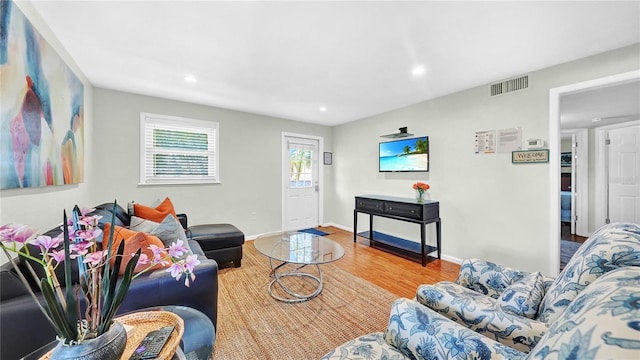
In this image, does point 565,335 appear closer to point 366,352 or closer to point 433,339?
point 433,339

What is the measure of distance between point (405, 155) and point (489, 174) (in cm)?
119

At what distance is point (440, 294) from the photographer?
4.22 feet

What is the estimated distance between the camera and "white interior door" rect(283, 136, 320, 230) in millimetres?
4824

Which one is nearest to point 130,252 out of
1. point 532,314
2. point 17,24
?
point 17,24

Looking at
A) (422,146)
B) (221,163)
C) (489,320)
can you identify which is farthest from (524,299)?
(221,163)

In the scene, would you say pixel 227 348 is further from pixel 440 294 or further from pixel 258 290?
pixel 440 294

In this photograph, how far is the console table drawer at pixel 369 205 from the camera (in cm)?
369

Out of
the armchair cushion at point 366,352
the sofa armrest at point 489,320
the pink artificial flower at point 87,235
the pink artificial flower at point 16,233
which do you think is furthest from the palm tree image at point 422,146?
the pink artificial flower at point 16,233

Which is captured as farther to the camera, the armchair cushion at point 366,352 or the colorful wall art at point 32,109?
the colorful wall art at point 32,109

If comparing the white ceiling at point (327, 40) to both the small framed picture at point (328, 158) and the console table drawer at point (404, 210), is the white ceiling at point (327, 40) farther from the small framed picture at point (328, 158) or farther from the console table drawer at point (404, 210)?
the small framed picture at point (328, 158)

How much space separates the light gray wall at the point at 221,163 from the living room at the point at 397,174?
0.01 m

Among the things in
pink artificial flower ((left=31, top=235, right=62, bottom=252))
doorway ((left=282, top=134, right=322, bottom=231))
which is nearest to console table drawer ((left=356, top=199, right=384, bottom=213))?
doorway ((left=282, top=134, right=322, bottom=231))

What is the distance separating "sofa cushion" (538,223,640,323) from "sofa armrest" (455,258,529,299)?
542 mm

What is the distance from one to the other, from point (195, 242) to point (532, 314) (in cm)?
280
